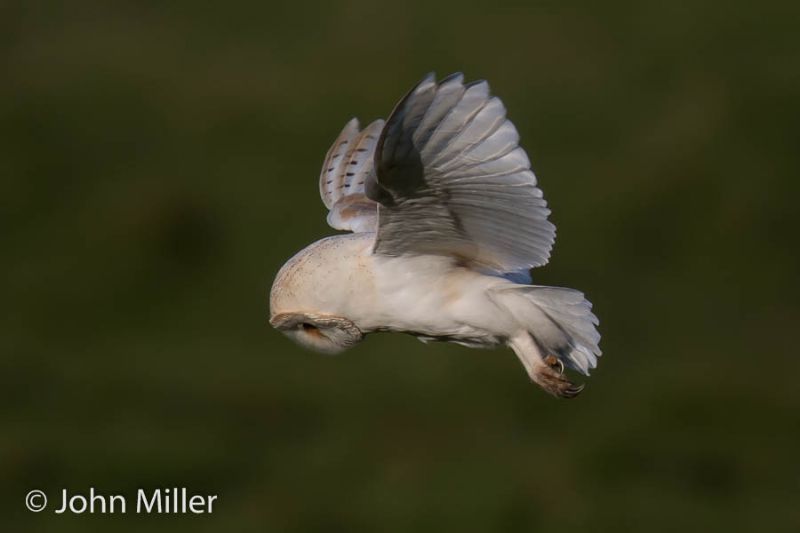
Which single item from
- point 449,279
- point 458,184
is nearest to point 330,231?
point 449,279

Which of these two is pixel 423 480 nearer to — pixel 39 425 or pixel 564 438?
pixel 564 438

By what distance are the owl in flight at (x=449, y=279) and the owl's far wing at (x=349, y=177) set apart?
1.65ft

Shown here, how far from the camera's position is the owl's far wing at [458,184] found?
4660 mm

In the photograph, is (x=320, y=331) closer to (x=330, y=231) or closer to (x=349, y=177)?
(x=349, y=177)

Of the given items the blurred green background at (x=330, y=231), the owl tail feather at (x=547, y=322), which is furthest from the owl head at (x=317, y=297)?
the blurred green background at (x=330, y=231)

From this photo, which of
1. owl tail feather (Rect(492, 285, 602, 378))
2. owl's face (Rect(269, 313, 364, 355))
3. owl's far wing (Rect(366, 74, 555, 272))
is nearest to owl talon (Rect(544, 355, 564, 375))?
owl tail feather (Rect(492, 285, 602, 378))

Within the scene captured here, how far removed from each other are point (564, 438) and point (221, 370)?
84.1 inches

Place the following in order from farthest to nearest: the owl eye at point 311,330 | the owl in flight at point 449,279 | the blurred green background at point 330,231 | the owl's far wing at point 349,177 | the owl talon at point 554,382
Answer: the blurred green background at point 330,231, the owl's far wing at point 349,177, the owl eye at point 311,330, the owl talon at point 554,382, the owl in flight at point 449,279

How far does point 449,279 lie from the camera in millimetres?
5352

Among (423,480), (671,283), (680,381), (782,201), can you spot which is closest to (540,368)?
(423,480)

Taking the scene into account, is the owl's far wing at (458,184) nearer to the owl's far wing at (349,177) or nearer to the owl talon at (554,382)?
the owl talon at (554,382)

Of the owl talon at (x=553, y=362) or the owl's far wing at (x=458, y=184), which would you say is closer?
the owl's far wing at (x=458, y=184)

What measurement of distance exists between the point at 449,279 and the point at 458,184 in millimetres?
452

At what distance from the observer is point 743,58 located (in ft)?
39.8
